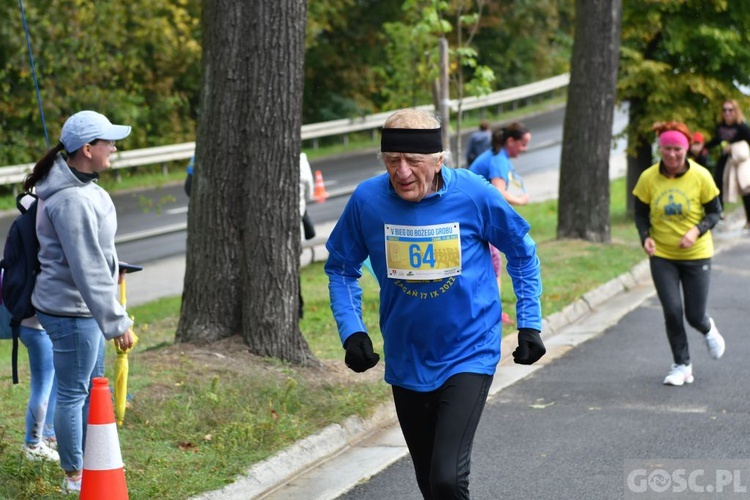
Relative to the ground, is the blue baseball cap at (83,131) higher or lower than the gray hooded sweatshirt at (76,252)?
higher

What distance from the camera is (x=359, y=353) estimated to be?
480 centimetres

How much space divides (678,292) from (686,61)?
13462 millimetres

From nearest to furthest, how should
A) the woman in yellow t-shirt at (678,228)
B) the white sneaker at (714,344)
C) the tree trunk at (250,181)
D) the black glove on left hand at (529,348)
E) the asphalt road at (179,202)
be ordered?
the black glove on left hand at (529,348) < the tree trunk at (250,181) < the woman in yellow t-shirt at (678,228) < the white sneaker at (714,344) < the asphalt road at (179,202)

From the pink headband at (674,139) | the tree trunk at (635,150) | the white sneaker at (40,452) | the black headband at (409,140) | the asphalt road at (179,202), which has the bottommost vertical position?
the asphalt road at (179,202)

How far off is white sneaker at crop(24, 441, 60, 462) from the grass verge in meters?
0.07

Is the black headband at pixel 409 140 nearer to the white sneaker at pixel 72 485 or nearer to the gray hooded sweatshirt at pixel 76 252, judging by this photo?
the gray hooded sweatshirt at pixel 76 252

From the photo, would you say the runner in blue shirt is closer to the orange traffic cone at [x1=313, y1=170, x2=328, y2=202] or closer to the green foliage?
the green foliage

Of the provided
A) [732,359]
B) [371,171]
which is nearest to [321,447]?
[732,359]

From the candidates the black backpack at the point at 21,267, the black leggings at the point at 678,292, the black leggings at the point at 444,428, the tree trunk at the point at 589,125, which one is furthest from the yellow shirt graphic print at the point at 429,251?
the tree trunk at the point at 589,125

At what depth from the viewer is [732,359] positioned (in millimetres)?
9797

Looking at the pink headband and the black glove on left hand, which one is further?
the pink headband

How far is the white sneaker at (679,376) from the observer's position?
8.86 meters


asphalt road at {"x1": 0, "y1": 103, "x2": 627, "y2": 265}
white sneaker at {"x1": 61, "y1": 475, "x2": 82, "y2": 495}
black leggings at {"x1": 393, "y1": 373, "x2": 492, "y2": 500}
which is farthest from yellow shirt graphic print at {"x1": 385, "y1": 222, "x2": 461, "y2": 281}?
asphalt road at {"x1": 0, "y1": 103, "x2": 627, "y2": 265}

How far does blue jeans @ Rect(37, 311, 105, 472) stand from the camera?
573 centimetres
